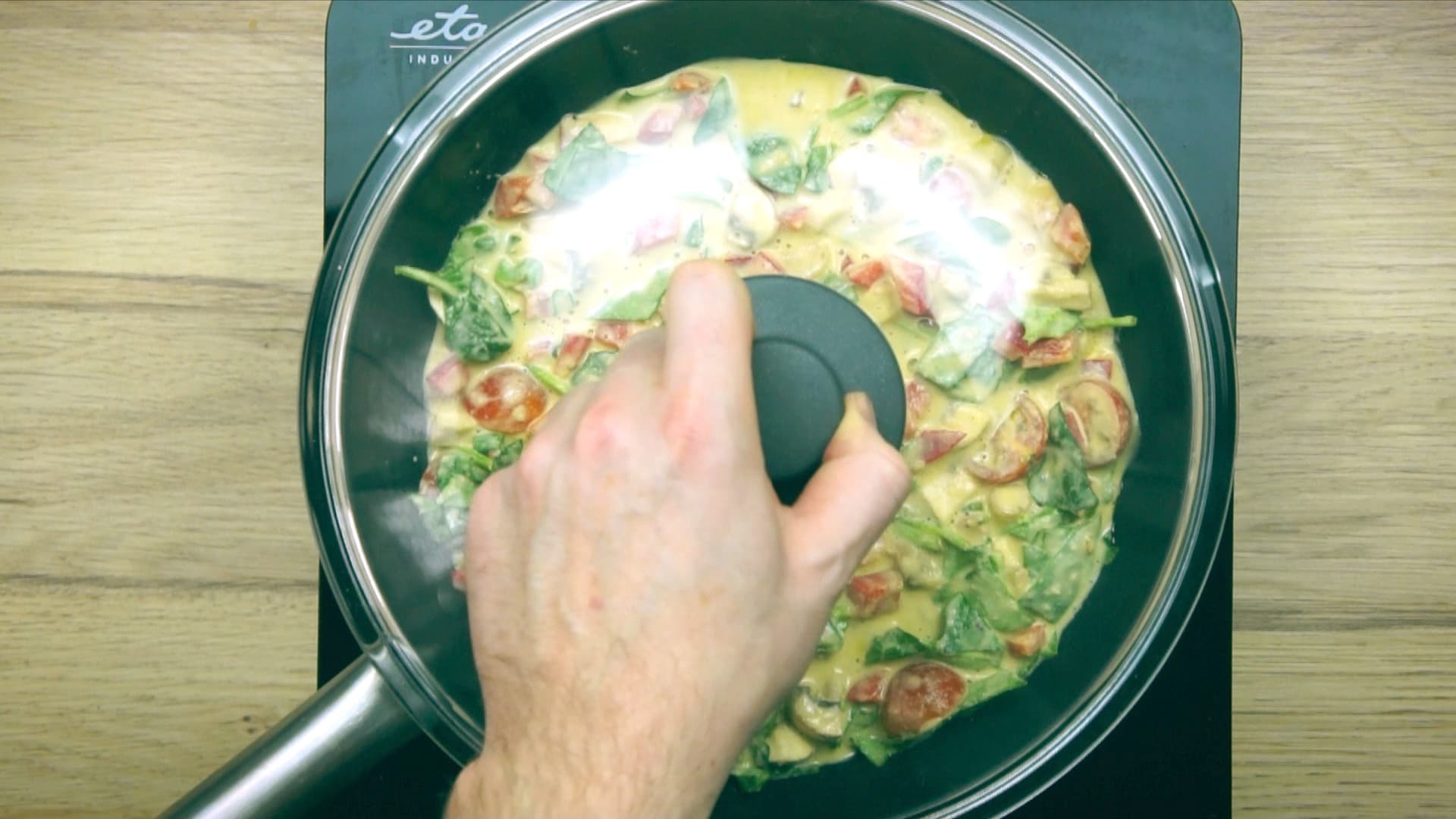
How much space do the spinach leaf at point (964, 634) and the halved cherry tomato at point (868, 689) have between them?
6cm

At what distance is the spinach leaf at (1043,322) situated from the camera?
918mm

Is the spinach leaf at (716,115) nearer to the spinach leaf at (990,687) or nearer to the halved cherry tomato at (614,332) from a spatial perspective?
the halved cherry tomato at (614,332)

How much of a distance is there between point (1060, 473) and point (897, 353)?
186 millimetres

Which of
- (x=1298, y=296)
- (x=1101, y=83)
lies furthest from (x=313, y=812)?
(x=1298, y=296)

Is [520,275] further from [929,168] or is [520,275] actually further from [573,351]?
[929,168]

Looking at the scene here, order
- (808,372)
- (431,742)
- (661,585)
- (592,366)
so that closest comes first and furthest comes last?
1. (661,585)
2. (808,372)
3. (592,366)
4. (431,742)

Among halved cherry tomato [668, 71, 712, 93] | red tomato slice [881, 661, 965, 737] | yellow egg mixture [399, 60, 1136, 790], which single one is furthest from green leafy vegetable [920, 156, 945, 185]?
red tomato slice [881, 661, 965, 737]

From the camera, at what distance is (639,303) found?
906mm

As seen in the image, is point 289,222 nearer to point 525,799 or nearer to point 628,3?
point 628,3

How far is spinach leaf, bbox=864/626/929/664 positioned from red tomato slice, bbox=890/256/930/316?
290 mm

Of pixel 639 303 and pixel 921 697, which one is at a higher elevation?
pixel 639 303

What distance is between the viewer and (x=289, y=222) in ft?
3.57

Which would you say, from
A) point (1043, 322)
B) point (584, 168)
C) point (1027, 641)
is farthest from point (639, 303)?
point (1027, 641)

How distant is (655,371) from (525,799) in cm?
29
